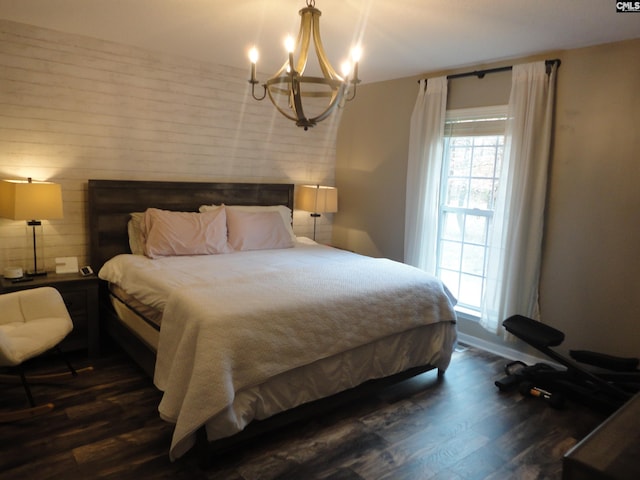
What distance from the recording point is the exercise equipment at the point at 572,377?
2744mm

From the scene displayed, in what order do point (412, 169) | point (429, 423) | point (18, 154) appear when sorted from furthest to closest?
point (412, 169)
point (18, 154)
point (429, 423)

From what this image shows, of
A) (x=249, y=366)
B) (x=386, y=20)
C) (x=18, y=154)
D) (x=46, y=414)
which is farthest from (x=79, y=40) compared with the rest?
(x=249, y=366)

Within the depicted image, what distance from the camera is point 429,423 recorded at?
102 inches

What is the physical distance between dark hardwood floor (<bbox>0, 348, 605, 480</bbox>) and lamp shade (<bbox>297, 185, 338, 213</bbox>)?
2.11 metres

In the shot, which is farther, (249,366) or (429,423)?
(429,423)

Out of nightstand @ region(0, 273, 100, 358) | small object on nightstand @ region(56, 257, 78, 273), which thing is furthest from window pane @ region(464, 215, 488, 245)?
small object on nightstand @ region(56, 257, 78, 273)

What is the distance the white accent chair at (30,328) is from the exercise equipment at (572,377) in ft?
9.57

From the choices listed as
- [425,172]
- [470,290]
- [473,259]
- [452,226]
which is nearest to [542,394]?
[470,290]

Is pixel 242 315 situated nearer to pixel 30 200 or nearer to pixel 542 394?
pixel 30 200

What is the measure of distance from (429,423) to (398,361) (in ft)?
1.42

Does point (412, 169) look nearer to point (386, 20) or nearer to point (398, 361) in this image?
point (386, 20)

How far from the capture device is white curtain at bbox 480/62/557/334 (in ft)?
10.8

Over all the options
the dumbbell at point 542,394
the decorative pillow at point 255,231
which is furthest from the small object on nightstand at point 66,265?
the dumbbell at point 542,394

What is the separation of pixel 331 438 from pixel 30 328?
6.26 feet
